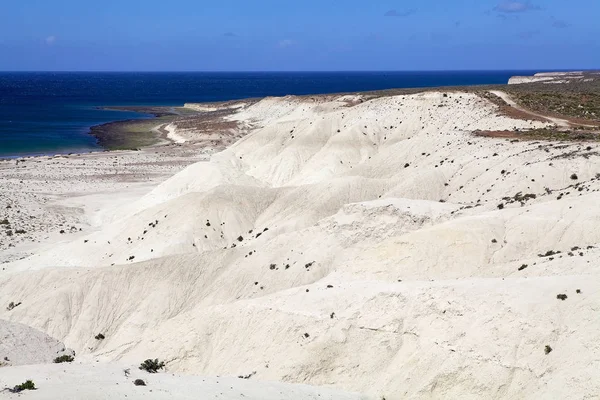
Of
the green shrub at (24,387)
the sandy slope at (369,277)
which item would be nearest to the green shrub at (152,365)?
the sandy slope at (369,277)

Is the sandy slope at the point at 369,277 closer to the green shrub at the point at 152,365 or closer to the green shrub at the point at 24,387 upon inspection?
the green shrub at the point at 152,365

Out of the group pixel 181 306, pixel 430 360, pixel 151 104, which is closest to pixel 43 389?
pixel 430 360

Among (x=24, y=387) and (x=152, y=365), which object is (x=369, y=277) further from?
(x=24, y=387)

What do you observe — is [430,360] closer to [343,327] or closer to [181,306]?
A: [343,327]

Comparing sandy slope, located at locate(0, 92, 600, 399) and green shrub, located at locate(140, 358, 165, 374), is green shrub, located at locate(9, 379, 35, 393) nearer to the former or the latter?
green shrub, located at locate(140, 358, 165, 374)

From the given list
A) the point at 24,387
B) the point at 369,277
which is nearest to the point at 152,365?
the point at 24,387

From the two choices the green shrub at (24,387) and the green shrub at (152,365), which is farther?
the green shrub at (152,365)

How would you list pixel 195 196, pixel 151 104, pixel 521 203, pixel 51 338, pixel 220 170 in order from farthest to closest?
pixel 151 104 < pixel 220 170 < pixel 195 196 < pixel 521 203 < pixel 51 338
